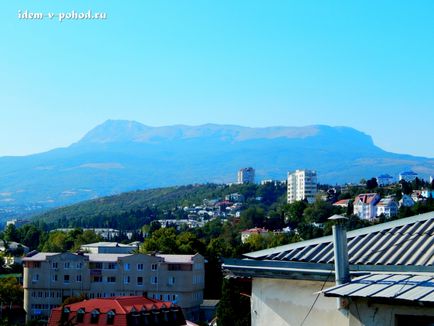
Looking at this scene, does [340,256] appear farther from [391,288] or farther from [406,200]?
[406,200]

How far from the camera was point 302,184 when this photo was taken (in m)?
170

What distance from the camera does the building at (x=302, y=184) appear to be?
16885 cm

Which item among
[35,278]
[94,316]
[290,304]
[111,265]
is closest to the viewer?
[290,304]

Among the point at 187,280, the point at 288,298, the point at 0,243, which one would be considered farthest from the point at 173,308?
the point at 0,243

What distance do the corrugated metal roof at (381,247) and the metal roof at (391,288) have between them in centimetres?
34

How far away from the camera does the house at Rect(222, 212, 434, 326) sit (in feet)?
16.4

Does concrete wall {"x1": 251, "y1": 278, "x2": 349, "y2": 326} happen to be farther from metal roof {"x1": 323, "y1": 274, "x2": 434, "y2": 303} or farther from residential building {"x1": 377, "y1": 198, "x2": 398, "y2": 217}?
residential building {"x1": 377, "y1": 198, "x2": 398, "y2": 217}

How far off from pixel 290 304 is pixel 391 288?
51.1 inches

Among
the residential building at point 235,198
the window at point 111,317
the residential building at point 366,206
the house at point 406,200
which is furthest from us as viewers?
the residential building at point 235,198

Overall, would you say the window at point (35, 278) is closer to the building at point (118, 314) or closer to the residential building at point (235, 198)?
the building at point (118, 314)

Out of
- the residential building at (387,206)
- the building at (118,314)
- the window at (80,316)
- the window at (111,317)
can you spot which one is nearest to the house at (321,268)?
the building at (118,314)

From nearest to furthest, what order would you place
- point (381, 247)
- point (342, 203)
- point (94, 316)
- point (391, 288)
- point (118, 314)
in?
1. point (391, 288)
2. point (381, 247)
3. point (118, 314)
4. point (94, 316)
5. point (342, 203)

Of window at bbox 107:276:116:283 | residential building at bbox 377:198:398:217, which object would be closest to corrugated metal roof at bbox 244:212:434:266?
window at bbox 107:276:116:283

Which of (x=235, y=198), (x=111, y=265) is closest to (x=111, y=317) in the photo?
(x=111, y=265)
